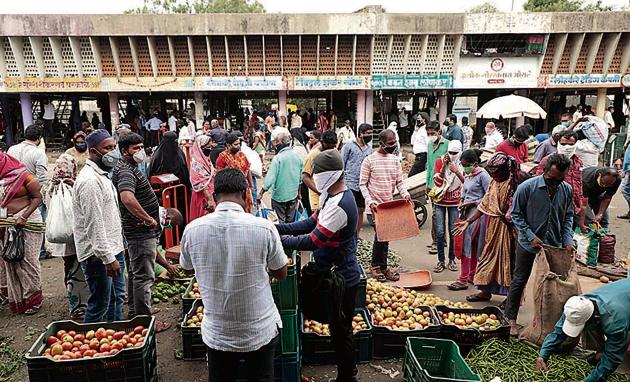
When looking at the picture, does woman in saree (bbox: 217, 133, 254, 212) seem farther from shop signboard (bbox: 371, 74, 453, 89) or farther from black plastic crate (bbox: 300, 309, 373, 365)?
shop signboard (bbox: 371, 74, 453, 89)

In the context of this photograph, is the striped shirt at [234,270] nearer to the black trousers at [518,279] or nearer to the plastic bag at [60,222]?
the plastic bag at [60,222]

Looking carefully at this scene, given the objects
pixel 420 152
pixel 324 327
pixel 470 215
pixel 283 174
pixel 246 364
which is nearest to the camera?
pixel 246 364

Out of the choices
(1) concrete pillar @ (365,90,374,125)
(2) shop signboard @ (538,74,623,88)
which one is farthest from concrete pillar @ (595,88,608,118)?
(1) concrete pillar @ (365,90,374,125)

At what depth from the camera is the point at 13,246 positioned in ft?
15.7

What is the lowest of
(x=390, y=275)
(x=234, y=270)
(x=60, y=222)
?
(x=390, y=275)

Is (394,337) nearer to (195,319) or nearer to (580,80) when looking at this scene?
(195,319)

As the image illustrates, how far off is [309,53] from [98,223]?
16.3 metres

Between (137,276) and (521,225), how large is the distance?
368 centimetres

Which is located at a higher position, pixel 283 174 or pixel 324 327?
pixel 283 174

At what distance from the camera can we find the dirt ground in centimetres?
389

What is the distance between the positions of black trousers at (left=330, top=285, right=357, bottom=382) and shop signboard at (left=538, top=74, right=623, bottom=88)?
18.9 metres

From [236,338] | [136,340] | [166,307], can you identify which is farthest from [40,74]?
[236,338]

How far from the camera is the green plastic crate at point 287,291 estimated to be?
127 inches

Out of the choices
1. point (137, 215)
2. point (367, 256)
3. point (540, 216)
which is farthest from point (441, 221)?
point (137, 215)
